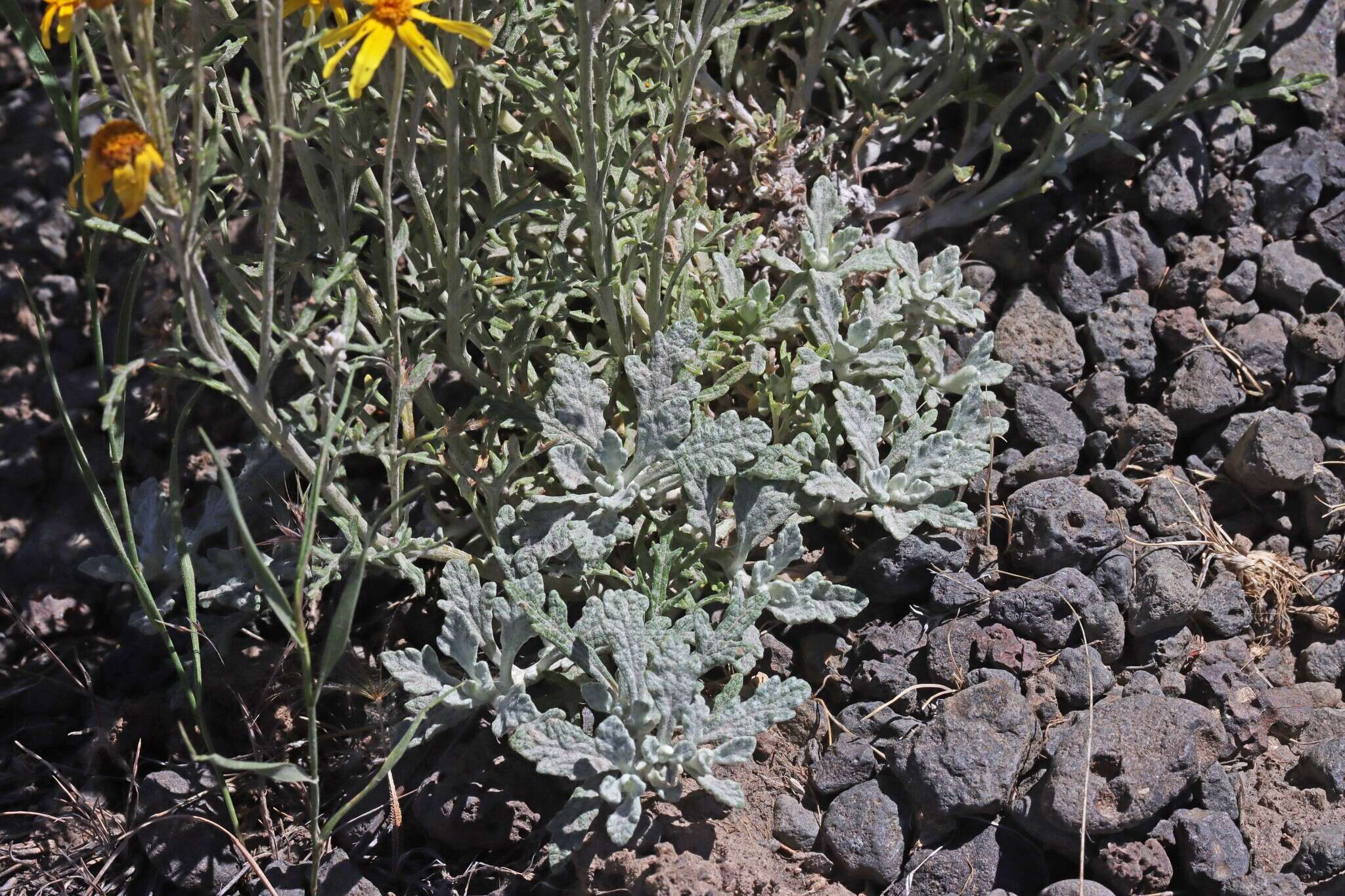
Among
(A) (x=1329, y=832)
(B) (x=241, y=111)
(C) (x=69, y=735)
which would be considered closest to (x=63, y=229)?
(B) (x=241, y=111)

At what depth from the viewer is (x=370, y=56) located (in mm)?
1595

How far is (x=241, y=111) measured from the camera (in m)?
3.15

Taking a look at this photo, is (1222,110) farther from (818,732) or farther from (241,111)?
(241,111)

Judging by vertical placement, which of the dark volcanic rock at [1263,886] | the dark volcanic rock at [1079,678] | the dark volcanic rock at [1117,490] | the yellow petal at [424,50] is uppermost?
the yellow petal at [424,50]

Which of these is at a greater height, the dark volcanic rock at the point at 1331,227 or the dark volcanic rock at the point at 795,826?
the dark volcanic rock at the point at 1331,227

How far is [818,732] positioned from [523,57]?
1.52 metres

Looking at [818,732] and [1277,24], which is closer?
[818,732]

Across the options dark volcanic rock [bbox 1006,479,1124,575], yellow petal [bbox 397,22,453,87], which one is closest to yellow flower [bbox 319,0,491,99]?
yellow petal [bbox 397,22,453,87]

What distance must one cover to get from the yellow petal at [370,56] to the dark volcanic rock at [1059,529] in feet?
5.34

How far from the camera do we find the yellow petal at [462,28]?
163cm

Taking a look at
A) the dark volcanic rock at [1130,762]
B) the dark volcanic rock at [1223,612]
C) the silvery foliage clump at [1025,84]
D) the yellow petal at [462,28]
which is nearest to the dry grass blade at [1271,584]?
the dark volcanic rock at [1223,612]

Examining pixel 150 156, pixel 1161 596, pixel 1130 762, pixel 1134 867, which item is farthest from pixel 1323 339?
pixel 150 156

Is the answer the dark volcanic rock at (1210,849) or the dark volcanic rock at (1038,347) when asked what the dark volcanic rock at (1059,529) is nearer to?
the dark volcanic rock at (1038,347)

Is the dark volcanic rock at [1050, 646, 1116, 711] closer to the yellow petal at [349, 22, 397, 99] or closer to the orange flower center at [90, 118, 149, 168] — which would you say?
the yellow petal at [349, 22, 397, 99]
